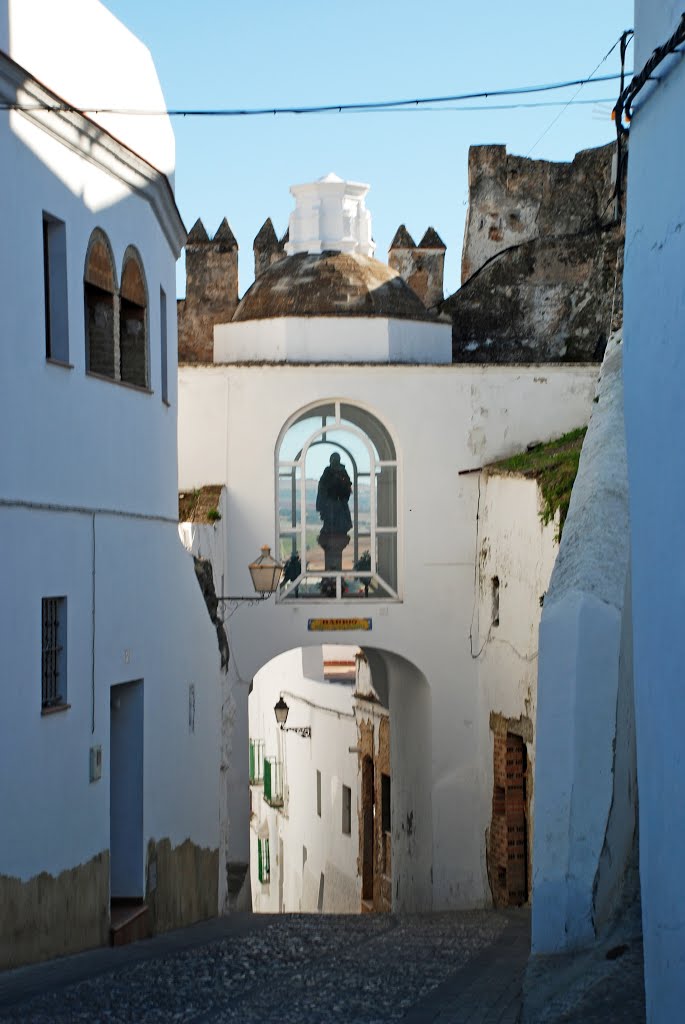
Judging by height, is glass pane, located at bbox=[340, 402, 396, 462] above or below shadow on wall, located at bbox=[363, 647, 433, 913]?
above

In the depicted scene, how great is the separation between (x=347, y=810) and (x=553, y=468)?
12.8 meters

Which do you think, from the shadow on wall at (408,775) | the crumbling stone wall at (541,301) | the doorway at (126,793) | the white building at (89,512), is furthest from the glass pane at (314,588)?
the doorway at (126,793)

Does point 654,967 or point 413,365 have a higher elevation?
point 413,365

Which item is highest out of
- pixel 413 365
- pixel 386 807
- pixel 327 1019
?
pixel 413 365

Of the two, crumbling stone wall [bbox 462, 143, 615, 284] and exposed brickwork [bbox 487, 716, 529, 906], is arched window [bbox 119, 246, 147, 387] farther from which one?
crumbling stone wall [bbox 462, 143, 615, 284]

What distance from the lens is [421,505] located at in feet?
64.1

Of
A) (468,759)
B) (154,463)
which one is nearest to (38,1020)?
(154,463)

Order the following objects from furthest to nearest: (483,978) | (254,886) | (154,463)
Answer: (254,886), (154,463), (483,978)

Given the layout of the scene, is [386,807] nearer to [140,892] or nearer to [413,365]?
[413,365]

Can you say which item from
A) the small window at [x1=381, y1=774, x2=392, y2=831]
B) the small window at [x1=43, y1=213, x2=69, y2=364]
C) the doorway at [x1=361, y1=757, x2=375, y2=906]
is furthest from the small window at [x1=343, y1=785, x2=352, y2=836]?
the small window at [x1=43, y1=213, x2=69, y2=364]

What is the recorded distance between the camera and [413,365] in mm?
19578

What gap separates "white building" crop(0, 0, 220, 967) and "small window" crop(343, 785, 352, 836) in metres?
11.6

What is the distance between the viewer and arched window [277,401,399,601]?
64.1 feet

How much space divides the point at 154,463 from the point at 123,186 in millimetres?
2625
